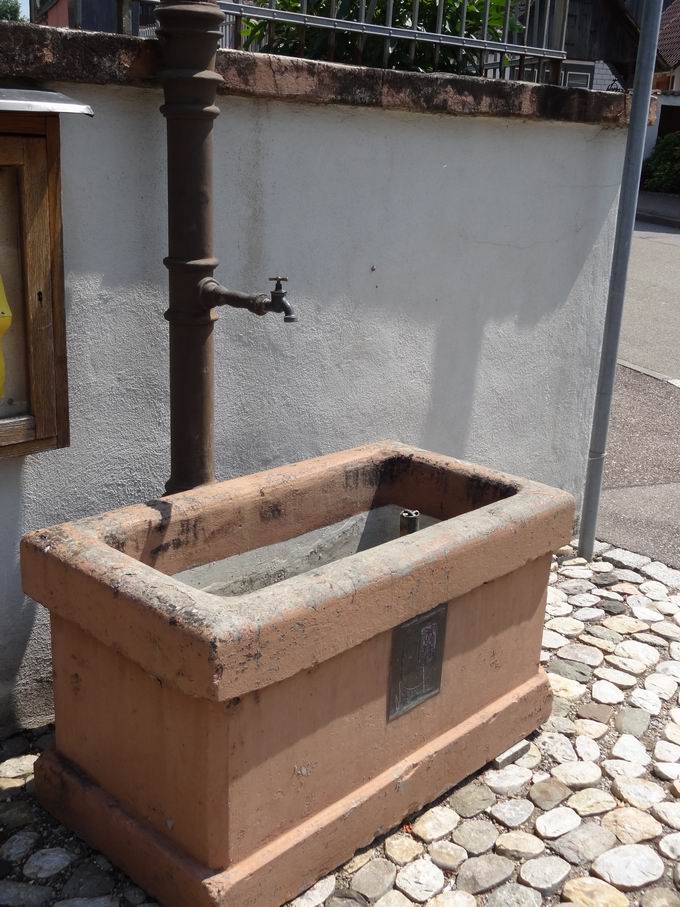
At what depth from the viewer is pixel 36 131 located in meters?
2.90

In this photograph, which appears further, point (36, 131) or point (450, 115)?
point (450, 115)

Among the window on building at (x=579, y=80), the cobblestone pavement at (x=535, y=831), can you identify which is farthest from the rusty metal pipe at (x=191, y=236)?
the window on building at (x=579, y=80)

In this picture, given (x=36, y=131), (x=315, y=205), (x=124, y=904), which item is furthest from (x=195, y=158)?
(x=124, y=904)

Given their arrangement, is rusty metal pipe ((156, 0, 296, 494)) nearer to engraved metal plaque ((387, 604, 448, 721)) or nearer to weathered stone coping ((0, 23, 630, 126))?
weathered stone coping ((0, 23, 630, 126))

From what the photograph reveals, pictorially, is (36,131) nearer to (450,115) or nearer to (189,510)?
(189,510)

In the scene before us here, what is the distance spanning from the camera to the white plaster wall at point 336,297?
3232 mm

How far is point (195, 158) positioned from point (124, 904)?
6.80 ft

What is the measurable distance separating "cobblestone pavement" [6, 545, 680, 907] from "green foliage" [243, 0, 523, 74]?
8.65 ft

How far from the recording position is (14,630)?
3.27 meters

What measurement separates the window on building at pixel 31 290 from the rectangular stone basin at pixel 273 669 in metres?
0.44

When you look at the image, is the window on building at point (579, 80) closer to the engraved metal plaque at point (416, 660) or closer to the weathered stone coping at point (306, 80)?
the weathered stone coping at point (306, 80)

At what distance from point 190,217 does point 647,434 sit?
16.1ft

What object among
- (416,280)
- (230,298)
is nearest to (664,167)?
(416,280)

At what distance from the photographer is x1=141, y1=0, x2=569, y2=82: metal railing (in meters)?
4.01
